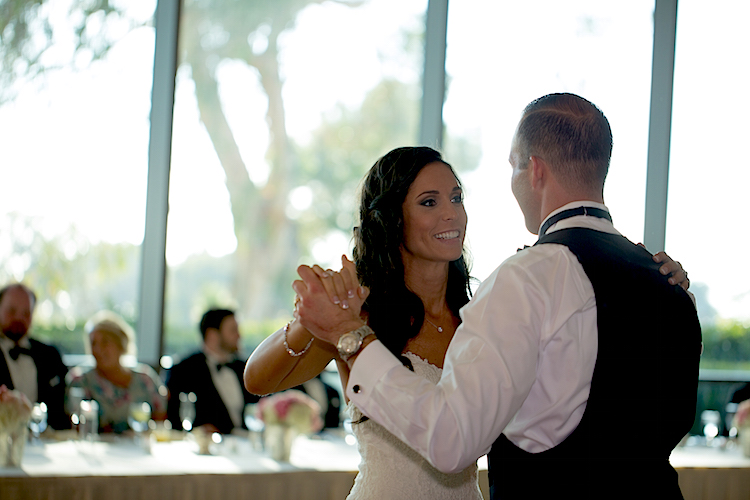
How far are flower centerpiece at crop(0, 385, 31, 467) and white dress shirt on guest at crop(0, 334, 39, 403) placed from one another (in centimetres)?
145

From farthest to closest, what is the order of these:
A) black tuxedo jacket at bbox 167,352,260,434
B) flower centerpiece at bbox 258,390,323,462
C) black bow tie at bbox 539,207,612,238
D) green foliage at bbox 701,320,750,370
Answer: green foliage at bbox 701,320,750,370
black tuxedo jacket at bbox 167,352,260,434
flower centerpiece at bbox 258,390,323,462
black bow tie at bbox 539,207,612,238

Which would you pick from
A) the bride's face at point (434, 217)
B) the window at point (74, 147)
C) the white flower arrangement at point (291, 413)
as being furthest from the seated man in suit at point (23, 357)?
the bride's face at point (434, 217)

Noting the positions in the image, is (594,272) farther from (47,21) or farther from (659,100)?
(47,21)

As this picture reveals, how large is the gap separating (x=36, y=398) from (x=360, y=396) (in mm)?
3937

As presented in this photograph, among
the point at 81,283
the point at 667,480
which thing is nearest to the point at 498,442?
the point at 667,480

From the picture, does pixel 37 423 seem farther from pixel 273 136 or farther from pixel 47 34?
pixel 273 136

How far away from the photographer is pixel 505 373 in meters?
1.15

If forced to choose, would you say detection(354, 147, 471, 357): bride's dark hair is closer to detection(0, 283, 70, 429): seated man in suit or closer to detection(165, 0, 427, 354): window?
detection(0, 283, 70, 429): seated man in suit

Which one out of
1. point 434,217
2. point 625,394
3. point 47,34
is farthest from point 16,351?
point 625,394

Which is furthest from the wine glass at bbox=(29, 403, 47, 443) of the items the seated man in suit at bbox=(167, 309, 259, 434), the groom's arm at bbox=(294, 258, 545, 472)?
the groom's arm at bbox=(294, 258, 545, 472)

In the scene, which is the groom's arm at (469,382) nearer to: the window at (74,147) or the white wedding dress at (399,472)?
the white wedding dress at (399,472)

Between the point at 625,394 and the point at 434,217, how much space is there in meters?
0.89

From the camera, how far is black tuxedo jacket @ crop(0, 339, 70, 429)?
411 centimetres

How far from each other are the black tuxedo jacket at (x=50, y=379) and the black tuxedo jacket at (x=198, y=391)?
2.22ft
